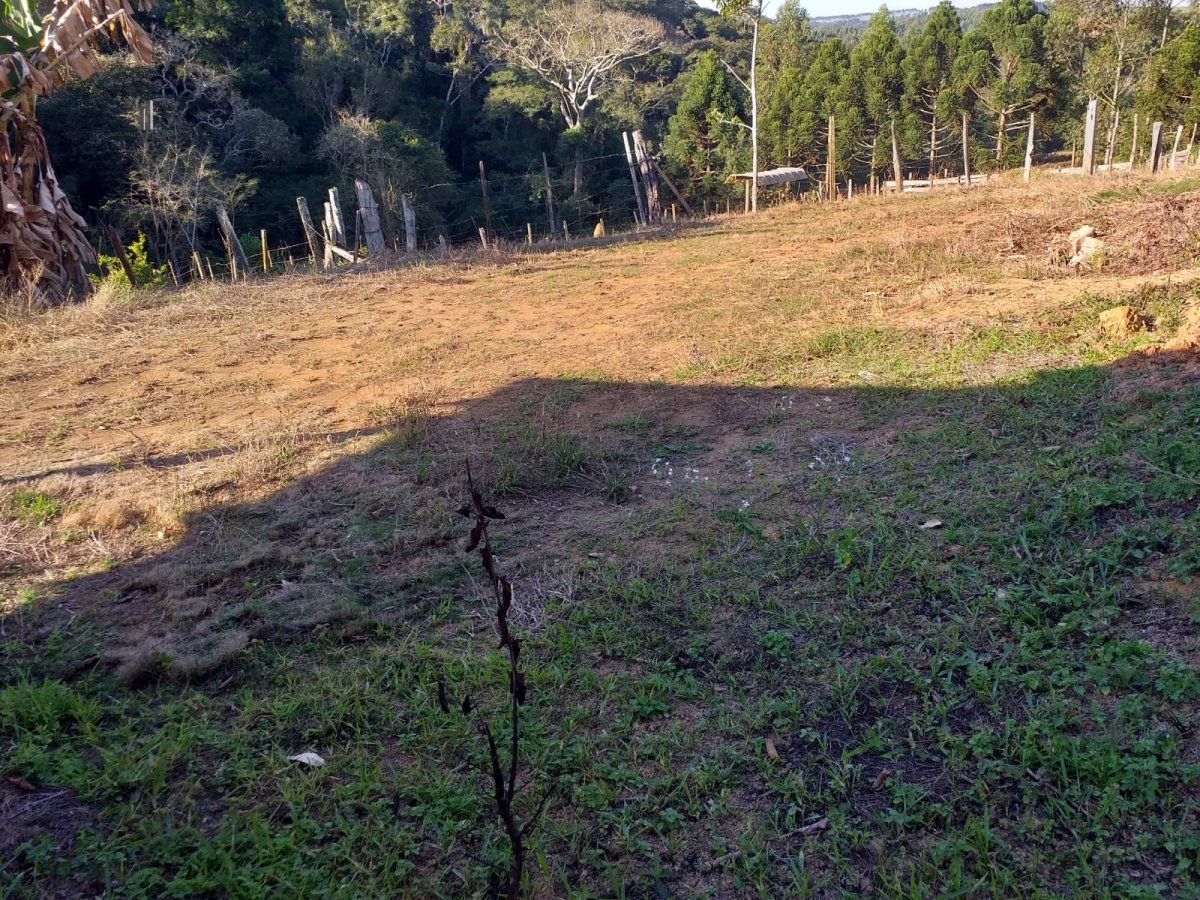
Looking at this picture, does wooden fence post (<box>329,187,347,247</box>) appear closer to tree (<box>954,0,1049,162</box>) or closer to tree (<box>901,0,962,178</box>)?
tree (<box>901,0,962,178</box>)

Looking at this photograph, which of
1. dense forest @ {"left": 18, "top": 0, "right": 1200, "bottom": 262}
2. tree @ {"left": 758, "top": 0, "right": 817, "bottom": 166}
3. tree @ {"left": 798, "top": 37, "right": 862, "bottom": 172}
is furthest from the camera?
tree @ {"left": 758, "top": 0, "right": 817, "bottom": 166}

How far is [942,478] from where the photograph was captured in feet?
14.2

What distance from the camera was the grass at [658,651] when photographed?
2271mm

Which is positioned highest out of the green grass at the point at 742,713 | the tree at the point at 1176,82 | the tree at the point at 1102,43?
the tree at the point at 1102,43

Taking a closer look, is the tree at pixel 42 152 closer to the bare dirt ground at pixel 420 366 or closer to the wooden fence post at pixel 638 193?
the bare dirt ground at pixel 420 366

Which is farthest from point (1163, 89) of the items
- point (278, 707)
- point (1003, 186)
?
point (278, 707)

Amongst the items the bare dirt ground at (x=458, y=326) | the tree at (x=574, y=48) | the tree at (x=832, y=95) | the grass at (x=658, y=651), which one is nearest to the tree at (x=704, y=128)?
the tree at (x=832, y=95)

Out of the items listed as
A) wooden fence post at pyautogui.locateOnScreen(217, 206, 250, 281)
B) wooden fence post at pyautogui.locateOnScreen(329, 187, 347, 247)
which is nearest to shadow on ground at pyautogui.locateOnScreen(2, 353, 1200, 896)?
wooden fence post at pyautogui.locateOnScreen(217, 206, 250, 281)

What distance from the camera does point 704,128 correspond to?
25.3m

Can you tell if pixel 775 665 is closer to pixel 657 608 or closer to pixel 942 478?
pixel 657 608

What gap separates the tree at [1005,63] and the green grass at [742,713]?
73.4 ft

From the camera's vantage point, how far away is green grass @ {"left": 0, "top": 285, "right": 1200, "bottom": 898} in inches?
88.0

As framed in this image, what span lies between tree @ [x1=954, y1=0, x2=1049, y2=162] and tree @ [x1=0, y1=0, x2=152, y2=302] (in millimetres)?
20941

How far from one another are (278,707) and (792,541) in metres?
2.24
